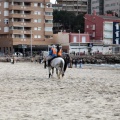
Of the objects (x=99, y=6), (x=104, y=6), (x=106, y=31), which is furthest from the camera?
(x=99, y=6)

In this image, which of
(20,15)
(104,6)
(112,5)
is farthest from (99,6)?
(20,15)

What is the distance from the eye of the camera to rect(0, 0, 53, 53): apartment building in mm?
86688

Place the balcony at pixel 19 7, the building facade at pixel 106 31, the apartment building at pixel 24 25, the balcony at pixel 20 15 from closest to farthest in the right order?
the apartment building at pixel 24 25
the balcony at pixel 20 15
the balcony at pixel 19 7
the building facade at pixel 106 31

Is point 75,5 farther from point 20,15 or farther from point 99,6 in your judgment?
point 20,15

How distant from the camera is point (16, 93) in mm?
13430

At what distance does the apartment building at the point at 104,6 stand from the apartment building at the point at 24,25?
131 feet

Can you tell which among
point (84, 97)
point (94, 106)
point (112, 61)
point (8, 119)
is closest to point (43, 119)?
point (8, 119)

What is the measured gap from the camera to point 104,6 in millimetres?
133250

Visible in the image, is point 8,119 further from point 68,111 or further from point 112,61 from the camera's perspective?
point 112,61

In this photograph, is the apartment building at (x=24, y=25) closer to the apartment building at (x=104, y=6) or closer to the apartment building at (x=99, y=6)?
the apartment building at (x=104, y=6)

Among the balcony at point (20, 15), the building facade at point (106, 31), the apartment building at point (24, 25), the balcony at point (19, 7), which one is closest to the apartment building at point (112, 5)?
the building facade at point (106, 31)

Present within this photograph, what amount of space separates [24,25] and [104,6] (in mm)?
51304

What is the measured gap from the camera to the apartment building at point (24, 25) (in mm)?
86688

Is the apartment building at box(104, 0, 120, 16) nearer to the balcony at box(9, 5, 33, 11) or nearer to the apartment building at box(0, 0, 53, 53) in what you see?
the apartment building at box(0, 0, 53, 53)
